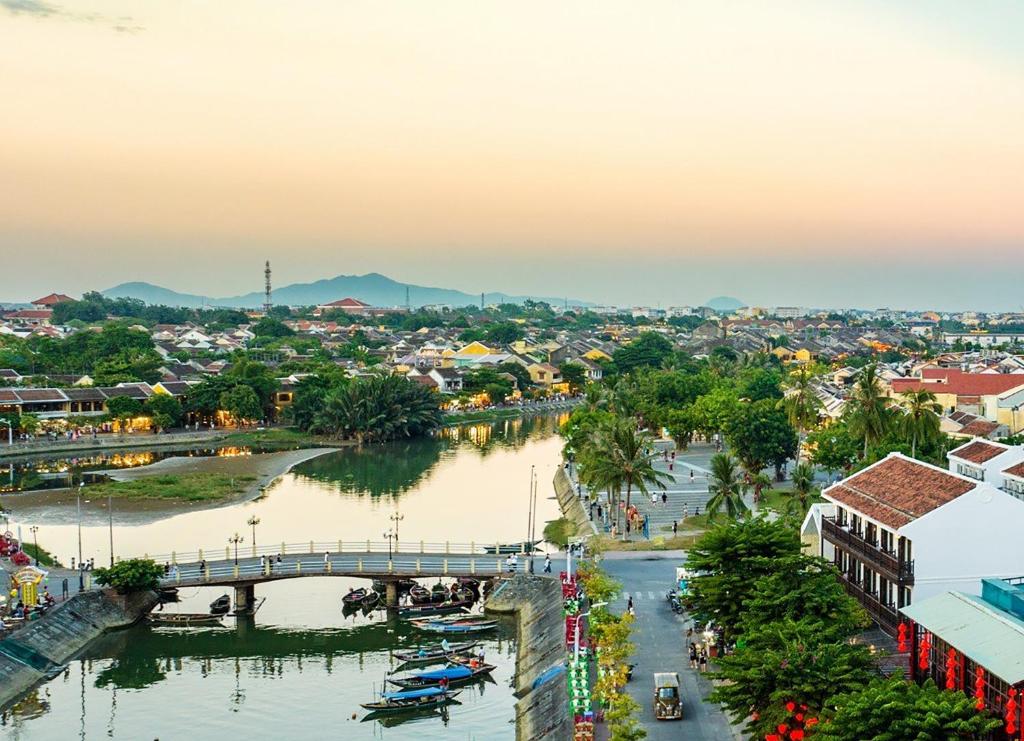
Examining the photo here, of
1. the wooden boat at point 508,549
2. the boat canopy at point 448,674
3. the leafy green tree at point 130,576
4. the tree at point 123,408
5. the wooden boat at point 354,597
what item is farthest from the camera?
the tree at point 123,408

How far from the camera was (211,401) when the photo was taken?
8819 cm

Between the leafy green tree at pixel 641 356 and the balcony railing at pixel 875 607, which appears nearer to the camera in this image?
the balcony railing at pixel 875 607

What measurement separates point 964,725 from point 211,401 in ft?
254

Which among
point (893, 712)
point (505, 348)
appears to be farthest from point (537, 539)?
point (505, 348)

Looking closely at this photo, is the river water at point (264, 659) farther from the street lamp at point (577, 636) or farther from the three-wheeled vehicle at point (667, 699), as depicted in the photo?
the three-wheeled vehicle at point (667, 699)

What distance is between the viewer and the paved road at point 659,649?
24.6m

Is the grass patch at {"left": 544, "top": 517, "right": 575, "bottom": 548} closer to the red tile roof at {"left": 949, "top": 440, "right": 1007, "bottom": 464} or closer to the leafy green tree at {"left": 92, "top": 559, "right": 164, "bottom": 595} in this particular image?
the red tile roof at {"left": 949, "top": 440, "right": 1007, "bottom": 464}

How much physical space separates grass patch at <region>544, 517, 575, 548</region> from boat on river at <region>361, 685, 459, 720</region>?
17738 millimetres

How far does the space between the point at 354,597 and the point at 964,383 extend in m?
48.4

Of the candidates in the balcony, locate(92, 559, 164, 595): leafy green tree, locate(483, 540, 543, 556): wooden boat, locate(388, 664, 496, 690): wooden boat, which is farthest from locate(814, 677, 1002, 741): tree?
locate(92, 559, 164, 595): leafy green tree

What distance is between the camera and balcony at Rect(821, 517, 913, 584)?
2769cm

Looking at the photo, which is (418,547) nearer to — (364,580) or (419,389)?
(364,580)

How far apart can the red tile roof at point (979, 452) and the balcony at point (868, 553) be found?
6045 mm

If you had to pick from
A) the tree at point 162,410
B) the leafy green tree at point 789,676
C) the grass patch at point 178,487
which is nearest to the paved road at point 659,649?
the leafy green tree at point 789,676
